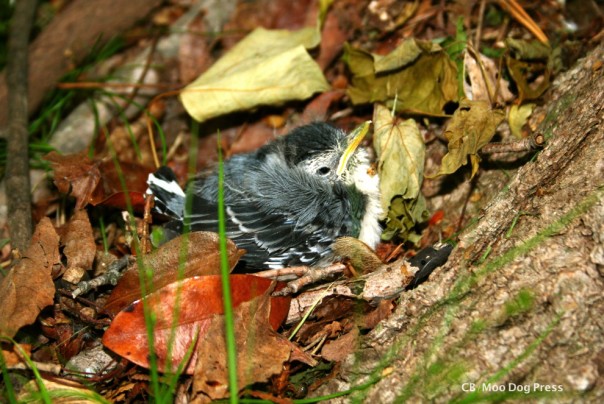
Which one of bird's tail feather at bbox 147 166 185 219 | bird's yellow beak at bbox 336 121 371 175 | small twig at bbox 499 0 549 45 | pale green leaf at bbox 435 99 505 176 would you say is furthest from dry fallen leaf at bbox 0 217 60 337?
small twig at bbox 499 0 549 45

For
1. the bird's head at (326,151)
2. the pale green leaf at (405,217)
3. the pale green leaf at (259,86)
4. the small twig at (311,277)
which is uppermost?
the pale green leaf at (259,86)

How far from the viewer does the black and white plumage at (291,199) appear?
3.37 m

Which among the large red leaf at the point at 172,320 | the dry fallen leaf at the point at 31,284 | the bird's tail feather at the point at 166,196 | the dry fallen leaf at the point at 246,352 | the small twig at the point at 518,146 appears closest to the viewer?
the dry fallen leaf at the point at 246,352

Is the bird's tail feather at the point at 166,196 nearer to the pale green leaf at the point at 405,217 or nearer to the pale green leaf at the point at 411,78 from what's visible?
the pale green leaf at the point at 405,217

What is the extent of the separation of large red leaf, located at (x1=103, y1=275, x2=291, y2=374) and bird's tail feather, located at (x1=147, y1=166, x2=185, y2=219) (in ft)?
2.50

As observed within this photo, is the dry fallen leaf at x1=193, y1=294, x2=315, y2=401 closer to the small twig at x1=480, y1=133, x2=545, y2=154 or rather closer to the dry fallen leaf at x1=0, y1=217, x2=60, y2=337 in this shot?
the dry fallen leaf at x1=0, y1=217, x2=60, y2=337

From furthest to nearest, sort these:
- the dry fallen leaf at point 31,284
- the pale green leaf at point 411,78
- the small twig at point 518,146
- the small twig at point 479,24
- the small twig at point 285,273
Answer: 1. the small twig at point 479,24
2. the pale green leaf at point 411,78
3. the small twig at point 285,273
4. the small twig at point 518,146
5. the dry fallen leaf at point 31,284

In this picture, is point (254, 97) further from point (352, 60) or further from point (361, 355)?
point (361, 355)

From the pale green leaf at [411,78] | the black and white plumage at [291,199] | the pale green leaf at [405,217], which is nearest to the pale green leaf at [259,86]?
the pale green leaf at [411,78]

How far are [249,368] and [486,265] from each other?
1.03 metres

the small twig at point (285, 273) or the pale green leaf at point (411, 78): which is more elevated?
the pale green leaf at point (411, 78)

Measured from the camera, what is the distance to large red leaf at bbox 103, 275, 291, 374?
8.73 ft

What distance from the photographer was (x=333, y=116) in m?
4.12

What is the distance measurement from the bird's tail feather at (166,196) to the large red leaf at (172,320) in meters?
0.76
